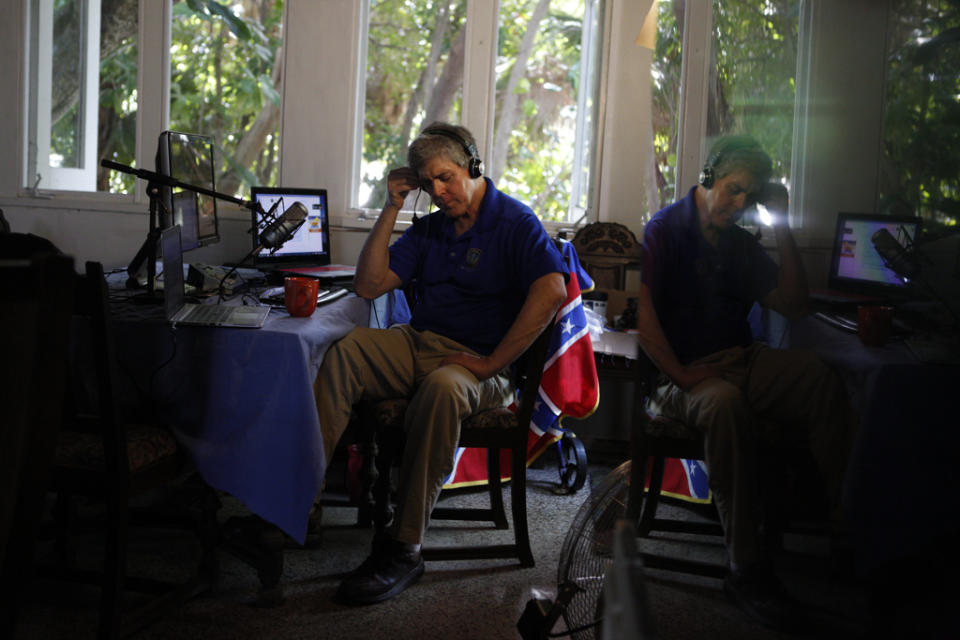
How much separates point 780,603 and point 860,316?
0.14 metres

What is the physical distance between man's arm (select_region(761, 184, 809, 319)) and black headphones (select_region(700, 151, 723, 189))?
52 millimetres

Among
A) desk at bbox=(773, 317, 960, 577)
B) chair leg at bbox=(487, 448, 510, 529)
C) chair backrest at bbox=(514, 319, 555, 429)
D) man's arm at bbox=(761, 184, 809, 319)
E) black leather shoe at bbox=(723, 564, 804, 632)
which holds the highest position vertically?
man's arm at bbox=(761, 184, 809, 319)

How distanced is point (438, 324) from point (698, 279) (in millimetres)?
2017

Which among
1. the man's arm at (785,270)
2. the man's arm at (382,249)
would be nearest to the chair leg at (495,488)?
the man's arm at (382,249)

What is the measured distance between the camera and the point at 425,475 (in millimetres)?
2111

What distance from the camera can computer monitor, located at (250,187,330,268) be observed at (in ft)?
9.82

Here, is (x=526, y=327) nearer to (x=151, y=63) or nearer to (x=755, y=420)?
(x=755, y=420)

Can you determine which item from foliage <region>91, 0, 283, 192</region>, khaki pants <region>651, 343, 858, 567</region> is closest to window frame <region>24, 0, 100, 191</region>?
foliage <region>91, 0, 283, 192</region>

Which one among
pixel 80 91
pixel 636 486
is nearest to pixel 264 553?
pixel 636 486

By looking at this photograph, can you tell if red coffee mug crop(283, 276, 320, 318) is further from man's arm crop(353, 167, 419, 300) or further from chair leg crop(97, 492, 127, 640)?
chair leg crop(97, 492, 127, 640)

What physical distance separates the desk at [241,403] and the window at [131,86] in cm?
141

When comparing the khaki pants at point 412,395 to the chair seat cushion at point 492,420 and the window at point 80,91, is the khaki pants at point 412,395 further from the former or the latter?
the window at point 80,91

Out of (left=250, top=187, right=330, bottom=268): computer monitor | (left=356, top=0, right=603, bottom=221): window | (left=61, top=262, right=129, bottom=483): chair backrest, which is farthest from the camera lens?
(left=356, top=0, right=603, bottom=221): window

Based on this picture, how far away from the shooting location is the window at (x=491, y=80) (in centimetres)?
364
